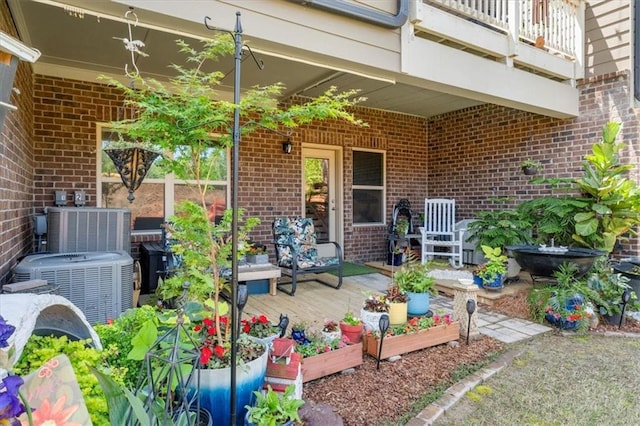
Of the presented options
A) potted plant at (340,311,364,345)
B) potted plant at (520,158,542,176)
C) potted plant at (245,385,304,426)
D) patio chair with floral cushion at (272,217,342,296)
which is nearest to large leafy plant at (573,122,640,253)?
potted plant at (520,158,542,176)

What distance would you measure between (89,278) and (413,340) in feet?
7.61

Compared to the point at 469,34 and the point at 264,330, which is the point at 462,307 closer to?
Answer: the point at 264,330

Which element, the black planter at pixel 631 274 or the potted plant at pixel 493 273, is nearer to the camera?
the black planter at pixel 631 274

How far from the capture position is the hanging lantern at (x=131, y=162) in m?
3.15

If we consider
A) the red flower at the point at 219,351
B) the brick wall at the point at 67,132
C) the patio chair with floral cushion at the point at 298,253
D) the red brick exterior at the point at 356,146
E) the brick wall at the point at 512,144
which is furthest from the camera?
the brick wall at the point at 512,144

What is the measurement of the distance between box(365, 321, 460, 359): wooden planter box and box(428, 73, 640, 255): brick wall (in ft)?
11.5

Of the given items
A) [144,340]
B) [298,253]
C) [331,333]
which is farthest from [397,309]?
[298,253]

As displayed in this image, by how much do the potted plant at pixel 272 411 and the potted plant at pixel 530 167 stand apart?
5143mm

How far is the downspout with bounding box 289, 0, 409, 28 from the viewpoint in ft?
10.0

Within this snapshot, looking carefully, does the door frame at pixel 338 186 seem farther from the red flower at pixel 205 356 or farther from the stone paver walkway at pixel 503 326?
the red flower at pixel 205 356

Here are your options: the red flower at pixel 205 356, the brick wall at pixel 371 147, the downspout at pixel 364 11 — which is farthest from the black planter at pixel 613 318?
the red flower at pixel 205 356

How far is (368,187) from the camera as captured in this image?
256 inches

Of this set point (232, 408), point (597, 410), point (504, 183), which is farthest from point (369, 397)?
point (504, 183)

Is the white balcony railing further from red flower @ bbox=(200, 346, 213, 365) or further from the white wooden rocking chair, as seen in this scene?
red flower @ bbox=(200, 346, 213, 365)
